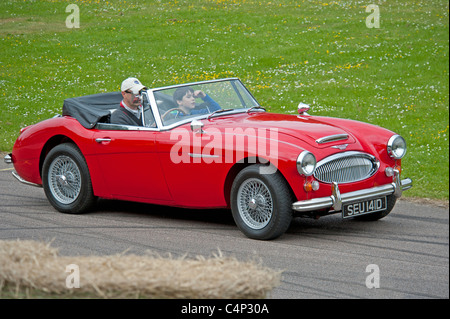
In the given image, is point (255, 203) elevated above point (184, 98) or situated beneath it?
situated beneath

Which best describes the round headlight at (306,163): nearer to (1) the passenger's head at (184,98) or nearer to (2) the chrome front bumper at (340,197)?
(2) the chrome front bumper at (340,197)

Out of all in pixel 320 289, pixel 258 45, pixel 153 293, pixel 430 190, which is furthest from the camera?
pixel 258 45

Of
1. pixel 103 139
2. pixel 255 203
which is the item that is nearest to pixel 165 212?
pixel 103 139

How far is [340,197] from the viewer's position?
266 inches

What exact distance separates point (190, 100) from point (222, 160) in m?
1.34

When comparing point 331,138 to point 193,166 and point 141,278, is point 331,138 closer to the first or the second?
point 193,166

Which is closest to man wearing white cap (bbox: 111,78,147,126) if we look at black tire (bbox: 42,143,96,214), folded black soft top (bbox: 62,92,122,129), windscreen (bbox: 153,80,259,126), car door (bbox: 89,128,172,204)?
folded black soft top (bbox: 62,92,122,129)

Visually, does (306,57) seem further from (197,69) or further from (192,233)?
(192,233)

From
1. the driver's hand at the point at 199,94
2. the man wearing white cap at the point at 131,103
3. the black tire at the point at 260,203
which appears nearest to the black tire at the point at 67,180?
the man wearing white cap at the point at 131,103

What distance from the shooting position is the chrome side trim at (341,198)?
6.62 m

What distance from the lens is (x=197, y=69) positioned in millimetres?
21703

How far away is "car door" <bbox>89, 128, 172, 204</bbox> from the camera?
7.67 metres

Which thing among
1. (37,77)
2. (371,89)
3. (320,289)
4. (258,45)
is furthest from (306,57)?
(320,289)

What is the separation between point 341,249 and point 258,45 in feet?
58.5
